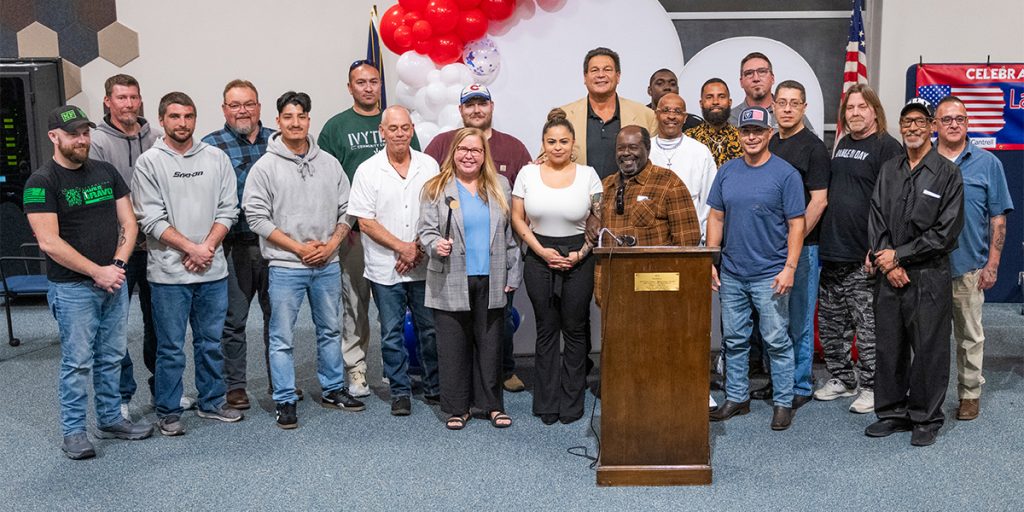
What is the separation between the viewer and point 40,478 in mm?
3785

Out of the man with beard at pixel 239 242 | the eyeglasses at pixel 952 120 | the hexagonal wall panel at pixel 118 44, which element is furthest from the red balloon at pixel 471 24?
the hexagonal wall panel at pixel 118 44

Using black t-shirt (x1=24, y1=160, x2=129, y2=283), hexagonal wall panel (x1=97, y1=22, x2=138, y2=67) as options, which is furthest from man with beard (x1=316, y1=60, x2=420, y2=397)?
hexagonal wall panel (x1=97, y1=22, x2=138, y2=67)

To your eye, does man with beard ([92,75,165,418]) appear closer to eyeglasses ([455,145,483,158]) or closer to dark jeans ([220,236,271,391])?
dark jeans ([220,236,271,391])

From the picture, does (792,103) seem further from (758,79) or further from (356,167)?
(356,167)

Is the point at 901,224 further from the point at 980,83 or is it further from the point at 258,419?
the point at 980,83

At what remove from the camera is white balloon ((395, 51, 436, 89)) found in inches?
228

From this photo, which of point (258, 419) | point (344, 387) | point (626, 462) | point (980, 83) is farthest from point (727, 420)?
point (980, 83)

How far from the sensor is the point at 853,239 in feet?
14.7

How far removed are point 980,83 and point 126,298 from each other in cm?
649

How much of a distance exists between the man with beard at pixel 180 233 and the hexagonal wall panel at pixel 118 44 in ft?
14.3

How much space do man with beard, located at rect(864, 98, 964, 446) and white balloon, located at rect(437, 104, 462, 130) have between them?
2654mm

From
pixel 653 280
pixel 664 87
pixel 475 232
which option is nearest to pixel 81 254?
pixel 475 232

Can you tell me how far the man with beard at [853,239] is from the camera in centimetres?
441

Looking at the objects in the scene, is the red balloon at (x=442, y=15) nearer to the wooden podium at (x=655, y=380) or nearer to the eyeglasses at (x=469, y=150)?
the eyeglasses at (x=469, y=150)
